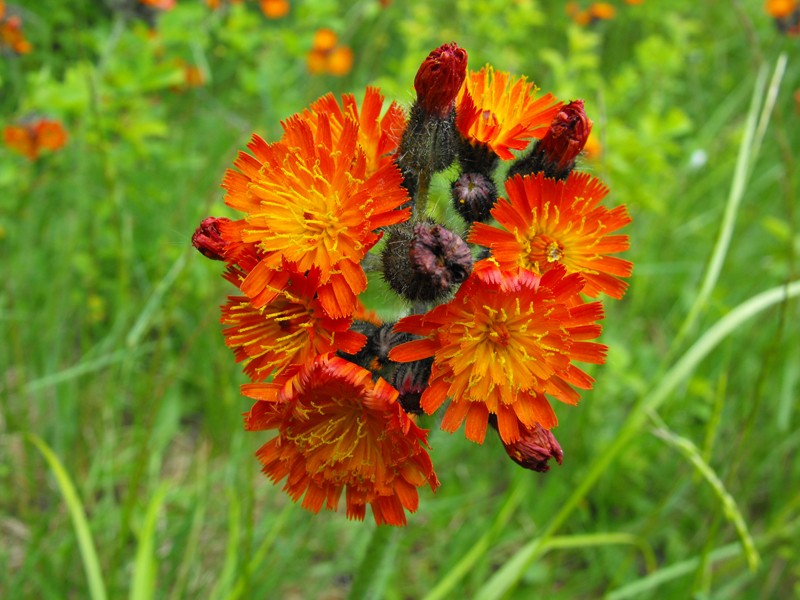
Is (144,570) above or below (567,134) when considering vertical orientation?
below

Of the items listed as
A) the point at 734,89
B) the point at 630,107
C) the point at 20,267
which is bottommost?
the point at 20,267

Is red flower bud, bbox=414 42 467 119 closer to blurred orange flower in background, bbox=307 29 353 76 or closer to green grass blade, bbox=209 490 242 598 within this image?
green grass blade, bbox=209 490 242 598

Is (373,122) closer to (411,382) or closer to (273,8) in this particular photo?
(411,382)

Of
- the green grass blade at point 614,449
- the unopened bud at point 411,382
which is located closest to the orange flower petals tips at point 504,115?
the unopened bud at point 411,382

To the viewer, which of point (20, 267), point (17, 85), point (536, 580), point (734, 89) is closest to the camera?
point (536, 580)

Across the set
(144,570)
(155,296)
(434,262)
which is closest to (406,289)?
(434,262)

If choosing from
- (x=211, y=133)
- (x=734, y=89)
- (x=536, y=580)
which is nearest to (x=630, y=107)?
(x=734, y=89)

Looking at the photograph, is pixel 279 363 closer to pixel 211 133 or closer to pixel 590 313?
pixel 590 313
